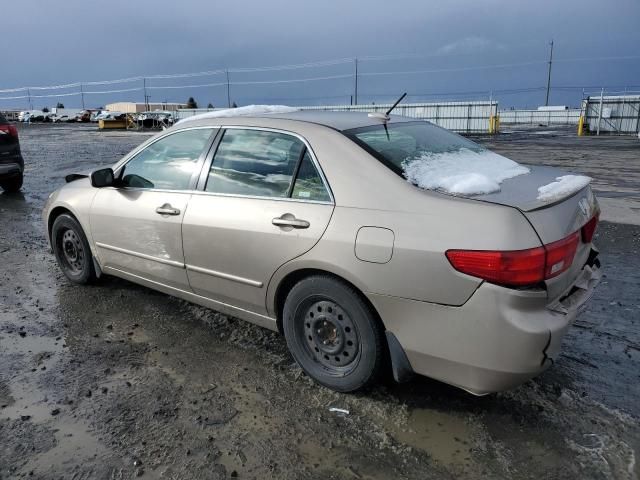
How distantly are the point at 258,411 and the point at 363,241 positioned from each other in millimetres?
1139

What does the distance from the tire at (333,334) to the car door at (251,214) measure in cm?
24

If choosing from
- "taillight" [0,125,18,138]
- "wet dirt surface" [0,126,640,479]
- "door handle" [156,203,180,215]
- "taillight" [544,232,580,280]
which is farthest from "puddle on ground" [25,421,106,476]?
"taillight" [0,125,18,138]

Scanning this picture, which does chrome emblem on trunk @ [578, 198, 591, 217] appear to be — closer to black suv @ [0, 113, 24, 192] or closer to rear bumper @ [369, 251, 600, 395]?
rear bumper @ [369, 251, 600, 395]

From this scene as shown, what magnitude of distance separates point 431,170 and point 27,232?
245 inches

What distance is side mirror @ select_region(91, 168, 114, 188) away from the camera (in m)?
4.15

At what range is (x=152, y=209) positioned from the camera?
12.8 ft

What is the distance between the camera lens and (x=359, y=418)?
113 inches

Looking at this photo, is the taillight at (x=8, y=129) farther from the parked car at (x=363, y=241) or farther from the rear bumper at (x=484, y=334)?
the rear bumper at (x=484, y=334)

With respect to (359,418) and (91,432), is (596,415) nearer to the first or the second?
(359,418)

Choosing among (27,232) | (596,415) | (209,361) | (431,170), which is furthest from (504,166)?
(27,232)

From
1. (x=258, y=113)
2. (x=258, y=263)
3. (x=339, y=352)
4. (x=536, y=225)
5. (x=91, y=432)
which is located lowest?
(x=91, y=432)

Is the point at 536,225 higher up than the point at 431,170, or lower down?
lower down

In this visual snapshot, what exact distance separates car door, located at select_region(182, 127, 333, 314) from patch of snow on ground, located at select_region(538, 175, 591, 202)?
1.15 meters

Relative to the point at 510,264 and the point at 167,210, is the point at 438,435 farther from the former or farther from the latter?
the point at 167,210
